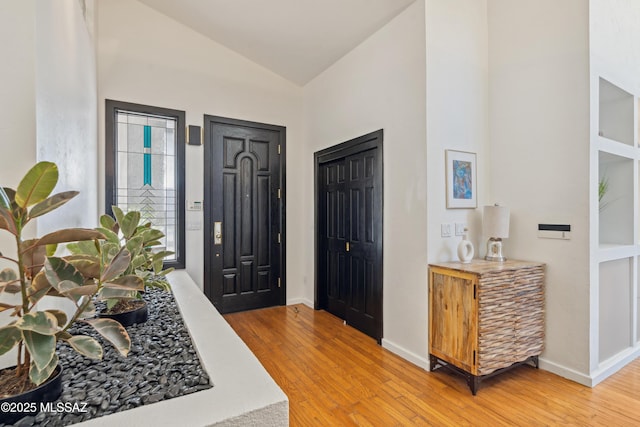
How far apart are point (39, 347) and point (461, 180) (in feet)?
9.86

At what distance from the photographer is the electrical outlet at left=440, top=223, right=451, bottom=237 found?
275cm

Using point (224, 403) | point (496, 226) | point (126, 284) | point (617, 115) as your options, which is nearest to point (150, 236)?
point (126, 284)

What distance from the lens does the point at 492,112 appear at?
3.12 meters

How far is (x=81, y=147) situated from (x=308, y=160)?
9.06ft

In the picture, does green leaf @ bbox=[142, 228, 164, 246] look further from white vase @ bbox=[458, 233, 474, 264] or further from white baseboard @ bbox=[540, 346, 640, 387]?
white baseboard @ bbox=[540, 346, 640, 387]

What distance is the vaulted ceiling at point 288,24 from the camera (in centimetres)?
300

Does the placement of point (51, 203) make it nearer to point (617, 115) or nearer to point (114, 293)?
point (114, 293)

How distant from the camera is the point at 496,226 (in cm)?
274

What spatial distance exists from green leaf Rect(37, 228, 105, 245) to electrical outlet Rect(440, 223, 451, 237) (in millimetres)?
2544

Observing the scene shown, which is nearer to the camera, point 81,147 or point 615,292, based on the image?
point 81,147

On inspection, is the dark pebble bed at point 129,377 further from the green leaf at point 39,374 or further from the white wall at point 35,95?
the white wall at point 35,95

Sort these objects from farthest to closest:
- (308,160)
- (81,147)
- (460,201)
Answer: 1. (308,160)
2. (460,201)
3. (81,147)

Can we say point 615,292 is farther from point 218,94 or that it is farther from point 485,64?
point 218,94

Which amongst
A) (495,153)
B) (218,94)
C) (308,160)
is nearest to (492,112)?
(495,153)
